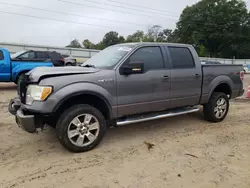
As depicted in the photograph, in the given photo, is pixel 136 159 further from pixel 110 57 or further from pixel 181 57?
pixel 181 57

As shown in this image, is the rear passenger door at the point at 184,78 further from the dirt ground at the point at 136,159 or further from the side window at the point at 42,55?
the side window at the point at 42,55

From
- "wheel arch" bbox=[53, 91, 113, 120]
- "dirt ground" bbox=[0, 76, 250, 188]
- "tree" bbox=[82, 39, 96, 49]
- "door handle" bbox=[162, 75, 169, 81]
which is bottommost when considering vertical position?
"dirt ground" bbox=[0, 76, 250, 188]

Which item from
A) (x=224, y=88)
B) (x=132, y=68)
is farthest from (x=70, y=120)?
(x=224, y=88)

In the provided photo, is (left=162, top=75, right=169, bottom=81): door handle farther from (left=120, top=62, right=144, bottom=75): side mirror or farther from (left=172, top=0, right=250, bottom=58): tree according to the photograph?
(left=172, top=0, right=250, bottom=58): tree

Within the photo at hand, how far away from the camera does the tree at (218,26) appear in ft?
196

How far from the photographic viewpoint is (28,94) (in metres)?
3.58

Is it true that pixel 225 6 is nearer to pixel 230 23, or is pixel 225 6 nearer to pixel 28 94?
pixel 230 23

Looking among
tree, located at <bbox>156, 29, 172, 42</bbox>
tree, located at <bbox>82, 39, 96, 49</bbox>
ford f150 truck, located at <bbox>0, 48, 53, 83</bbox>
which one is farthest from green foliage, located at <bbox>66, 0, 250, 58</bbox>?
ford f150 truck, located at <bbox>0, 48, 53, 83</bbox>

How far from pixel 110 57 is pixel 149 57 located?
0.77m

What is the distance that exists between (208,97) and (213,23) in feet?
204

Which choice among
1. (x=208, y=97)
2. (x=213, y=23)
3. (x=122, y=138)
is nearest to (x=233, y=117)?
(x=208, y=97)

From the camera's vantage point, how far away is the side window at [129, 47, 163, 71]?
4.30m

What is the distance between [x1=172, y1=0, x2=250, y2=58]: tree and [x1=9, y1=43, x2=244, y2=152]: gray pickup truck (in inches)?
2374

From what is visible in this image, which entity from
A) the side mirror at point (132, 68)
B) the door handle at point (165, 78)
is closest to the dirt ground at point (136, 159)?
the door handle at point (165, 78)
